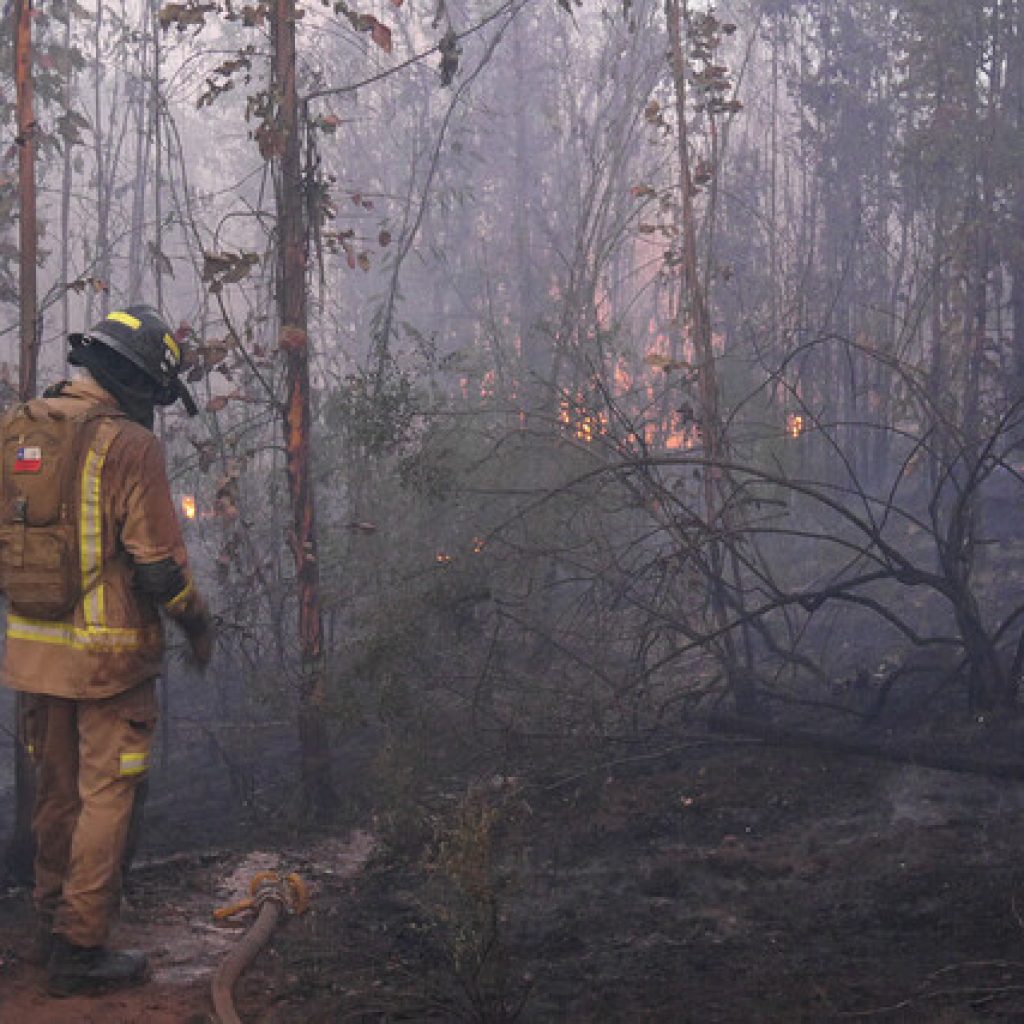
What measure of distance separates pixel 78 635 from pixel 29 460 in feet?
1.88

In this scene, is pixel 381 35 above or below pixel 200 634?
above

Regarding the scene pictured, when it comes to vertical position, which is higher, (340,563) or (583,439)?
(583,439)

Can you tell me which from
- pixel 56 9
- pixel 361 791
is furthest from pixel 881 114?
pixel 361 791

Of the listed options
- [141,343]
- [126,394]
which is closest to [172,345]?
[141,343]

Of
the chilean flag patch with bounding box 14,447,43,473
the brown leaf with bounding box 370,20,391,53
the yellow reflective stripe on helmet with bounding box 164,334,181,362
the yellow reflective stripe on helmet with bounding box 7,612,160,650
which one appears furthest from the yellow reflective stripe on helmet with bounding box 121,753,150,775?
the brown leaf with bounding box 370,20,391,53

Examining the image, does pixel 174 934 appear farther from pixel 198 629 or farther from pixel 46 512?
pixel 46 512

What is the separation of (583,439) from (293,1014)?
4.56 meters

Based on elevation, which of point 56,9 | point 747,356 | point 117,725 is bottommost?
point 117,725

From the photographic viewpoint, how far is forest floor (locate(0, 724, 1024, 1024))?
3719 millimetres

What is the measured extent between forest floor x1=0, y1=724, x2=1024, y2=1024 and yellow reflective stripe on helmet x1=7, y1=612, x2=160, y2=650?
1.08 meters

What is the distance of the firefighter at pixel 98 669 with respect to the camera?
4.05m

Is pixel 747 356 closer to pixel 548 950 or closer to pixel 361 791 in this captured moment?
pixel 361 791

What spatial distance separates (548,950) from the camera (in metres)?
4.39

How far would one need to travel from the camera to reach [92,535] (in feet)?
13.4
